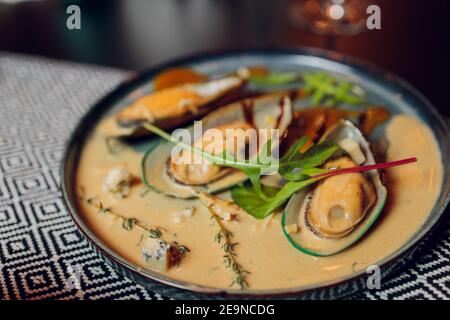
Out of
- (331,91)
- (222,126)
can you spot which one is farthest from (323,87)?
(222,126)

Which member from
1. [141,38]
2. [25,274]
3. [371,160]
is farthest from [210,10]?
[25,274]

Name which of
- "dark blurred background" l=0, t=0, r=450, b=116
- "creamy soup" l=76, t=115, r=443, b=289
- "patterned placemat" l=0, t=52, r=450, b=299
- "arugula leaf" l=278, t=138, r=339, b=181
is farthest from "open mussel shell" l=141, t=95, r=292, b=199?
"dark blurred background" l=0, t=0, r=450, b=116

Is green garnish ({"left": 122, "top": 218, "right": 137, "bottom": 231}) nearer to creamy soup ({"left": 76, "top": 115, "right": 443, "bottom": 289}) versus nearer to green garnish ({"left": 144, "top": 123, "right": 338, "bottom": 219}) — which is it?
creamy soup ({"left": 76, "top": 115, "right": 443, "bottom": 289})

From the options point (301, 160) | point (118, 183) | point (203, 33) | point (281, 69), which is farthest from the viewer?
point (203, 33)

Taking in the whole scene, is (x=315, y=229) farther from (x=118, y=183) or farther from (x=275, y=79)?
(x=275, y=79)

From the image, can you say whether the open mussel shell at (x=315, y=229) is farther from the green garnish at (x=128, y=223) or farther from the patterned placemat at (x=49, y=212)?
the green garnish at (x=128, y=223)

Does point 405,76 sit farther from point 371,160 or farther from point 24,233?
point 24,233

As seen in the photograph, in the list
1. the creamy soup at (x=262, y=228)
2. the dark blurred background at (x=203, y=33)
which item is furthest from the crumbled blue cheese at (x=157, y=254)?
the dark blurred background at (x=203, y=33)
